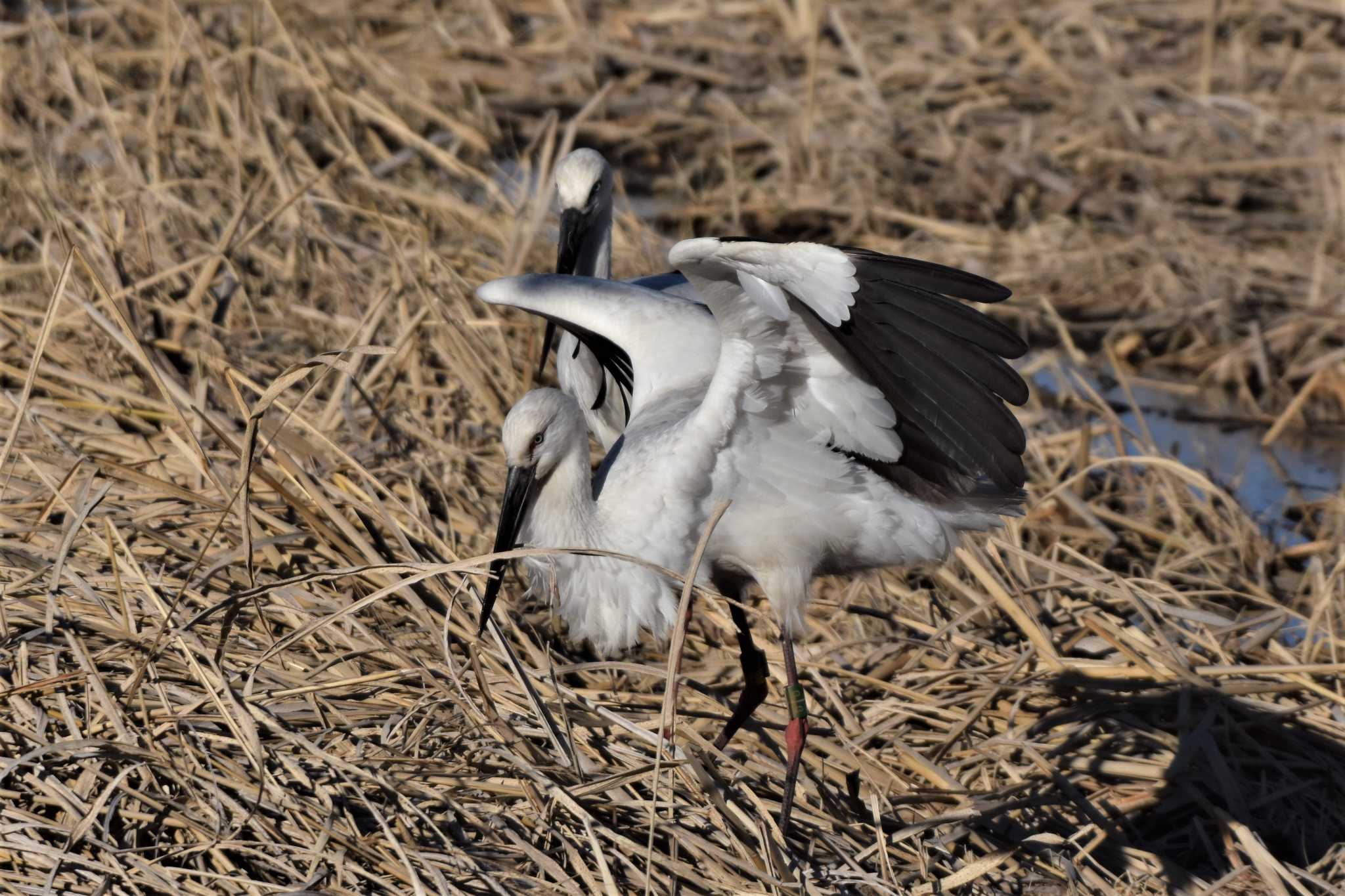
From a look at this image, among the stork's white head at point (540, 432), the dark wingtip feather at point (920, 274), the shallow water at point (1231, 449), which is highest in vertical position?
the dark wingtip feather at point (920, 274)

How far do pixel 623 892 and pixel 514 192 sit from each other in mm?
3862

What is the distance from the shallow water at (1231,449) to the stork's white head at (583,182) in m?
1.77

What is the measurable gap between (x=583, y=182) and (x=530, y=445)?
150 centimetres

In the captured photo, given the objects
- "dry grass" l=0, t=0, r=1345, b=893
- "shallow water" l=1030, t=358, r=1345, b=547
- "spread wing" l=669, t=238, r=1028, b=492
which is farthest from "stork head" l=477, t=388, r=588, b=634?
"shallow water" l=1030, t=358, r=1345, b=547

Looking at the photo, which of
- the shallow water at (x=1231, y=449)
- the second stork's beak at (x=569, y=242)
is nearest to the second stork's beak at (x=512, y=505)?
the second stork's beak at (x=569, y=242)

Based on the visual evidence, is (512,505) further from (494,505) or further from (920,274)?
(920,274)

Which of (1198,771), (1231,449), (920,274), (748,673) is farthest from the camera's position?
(1231,449)

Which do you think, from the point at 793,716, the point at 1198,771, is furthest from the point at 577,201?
the point at 1198,771

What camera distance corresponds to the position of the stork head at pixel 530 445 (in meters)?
3.42

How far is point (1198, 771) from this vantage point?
12.3ft

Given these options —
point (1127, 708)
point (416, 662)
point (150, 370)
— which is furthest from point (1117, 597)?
point (150, 370)

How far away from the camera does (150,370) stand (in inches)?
135

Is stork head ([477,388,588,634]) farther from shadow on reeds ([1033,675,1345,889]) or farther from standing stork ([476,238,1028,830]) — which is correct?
shadow on reeds ([1033,675,1345,889])

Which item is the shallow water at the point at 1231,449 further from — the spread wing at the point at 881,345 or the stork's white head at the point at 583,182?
the spread wing at the point at 881,345
